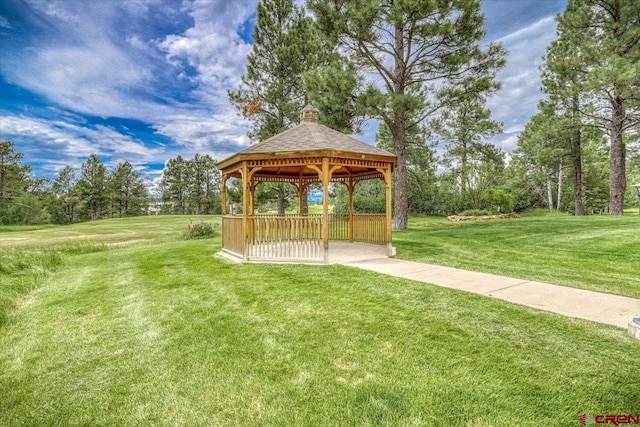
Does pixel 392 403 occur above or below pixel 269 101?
below

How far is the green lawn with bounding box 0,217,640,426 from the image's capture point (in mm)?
2324

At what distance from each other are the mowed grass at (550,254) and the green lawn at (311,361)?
88.9 inches

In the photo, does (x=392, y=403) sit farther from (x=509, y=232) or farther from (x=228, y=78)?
(x=228, y=78)

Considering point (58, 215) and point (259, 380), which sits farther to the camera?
point (58, 215)

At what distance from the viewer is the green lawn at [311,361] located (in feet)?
7.63

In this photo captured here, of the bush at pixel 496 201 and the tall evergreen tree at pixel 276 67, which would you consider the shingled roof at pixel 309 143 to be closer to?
the tall evergreen tree at pixel 276 67

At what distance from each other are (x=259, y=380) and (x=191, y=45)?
14236 millimetres

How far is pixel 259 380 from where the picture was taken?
276 centimetres

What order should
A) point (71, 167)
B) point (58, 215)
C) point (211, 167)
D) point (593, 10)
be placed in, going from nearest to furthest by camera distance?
1. point (593, 10)
2. point (58, 215)
3. point (71, 167)
4. point (211, 167)

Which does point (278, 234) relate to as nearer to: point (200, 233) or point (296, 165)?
point (296, 165)

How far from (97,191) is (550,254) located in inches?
1930

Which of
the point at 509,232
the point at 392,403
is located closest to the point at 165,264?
the point at 392,403

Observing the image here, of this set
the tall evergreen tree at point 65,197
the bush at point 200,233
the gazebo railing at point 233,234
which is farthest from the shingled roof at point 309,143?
the tall evergreen tree at point 65,197

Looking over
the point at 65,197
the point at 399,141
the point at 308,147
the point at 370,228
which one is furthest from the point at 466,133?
the point at 65,197
